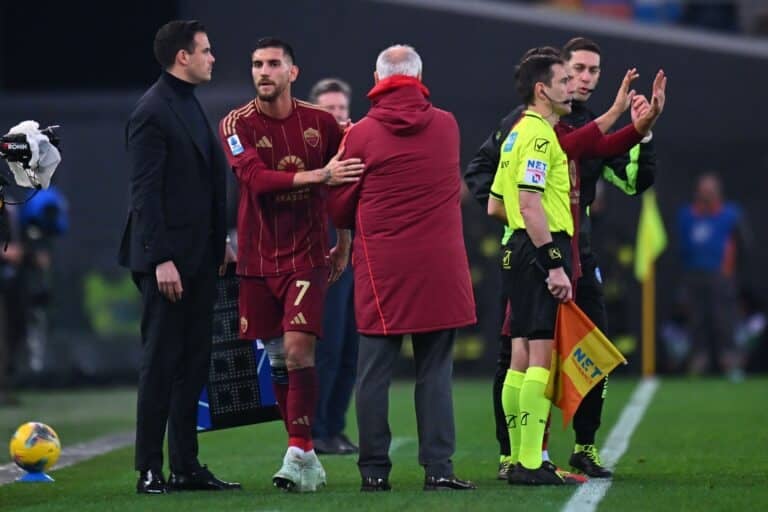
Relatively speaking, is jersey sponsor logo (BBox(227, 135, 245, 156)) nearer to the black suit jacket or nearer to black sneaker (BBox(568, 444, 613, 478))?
the black suit jacket

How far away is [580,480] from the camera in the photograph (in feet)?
27.7

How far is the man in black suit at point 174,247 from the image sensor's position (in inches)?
327

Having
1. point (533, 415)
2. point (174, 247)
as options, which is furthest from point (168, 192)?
point (533, 415)

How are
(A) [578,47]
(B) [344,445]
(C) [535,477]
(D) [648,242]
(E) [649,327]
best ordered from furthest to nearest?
1. (E) [649,327]
2. (D) [648,242]
3. (B) [344,445]
4. (A) [578,47]
5. (C) [535,477]

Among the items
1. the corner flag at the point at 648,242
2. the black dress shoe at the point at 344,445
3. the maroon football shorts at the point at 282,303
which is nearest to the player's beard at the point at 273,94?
the maroon football shorts at the point at 282,303

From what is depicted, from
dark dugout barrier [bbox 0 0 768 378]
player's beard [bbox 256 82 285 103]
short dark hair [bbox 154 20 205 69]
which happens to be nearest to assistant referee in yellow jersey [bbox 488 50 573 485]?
player's beard [bbox 256 82 285 103]

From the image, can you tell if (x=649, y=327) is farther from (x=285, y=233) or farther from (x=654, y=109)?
(x=285, y=233)

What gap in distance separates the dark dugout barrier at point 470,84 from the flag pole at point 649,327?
0.45 ft

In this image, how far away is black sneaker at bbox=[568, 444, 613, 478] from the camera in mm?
8891

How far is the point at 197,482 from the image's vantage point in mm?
8531

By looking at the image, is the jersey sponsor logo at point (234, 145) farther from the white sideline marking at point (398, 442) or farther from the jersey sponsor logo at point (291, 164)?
the white sideline marking at point (398, 442)

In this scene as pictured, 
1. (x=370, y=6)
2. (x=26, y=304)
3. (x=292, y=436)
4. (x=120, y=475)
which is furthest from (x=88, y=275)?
(x=292, y=436)

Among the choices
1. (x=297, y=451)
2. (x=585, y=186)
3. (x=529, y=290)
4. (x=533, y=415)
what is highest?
(x=585, y=186)

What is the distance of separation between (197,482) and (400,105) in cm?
209
